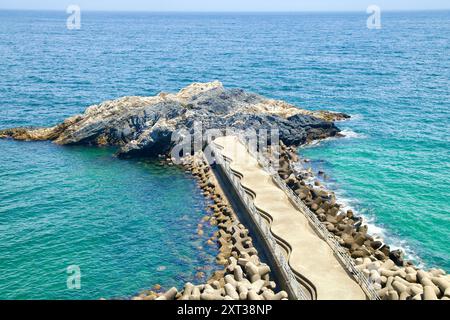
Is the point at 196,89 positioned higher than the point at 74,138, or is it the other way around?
the point at 196,89

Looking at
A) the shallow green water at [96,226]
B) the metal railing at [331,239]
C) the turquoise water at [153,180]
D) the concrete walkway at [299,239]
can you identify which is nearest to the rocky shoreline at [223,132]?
the metal railing at [331,239]

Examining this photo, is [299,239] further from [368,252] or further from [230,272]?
[230,272]

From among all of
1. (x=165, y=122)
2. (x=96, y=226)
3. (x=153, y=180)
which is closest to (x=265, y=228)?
(x=96, y=226)

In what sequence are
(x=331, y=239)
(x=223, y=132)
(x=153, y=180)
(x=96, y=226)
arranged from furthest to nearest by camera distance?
1. (x=223, y=132)
2. (x=153, y=180)
3. (x=96, y=226)
4. (x=331, y=239)

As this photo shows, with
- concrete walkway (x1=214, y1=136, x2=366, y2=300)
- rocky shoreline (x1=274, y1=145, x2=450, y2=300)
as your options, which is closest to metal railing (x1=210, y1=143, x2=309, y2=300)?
concrete walkway (x1=214, y1=136, x2=366, y2=300)

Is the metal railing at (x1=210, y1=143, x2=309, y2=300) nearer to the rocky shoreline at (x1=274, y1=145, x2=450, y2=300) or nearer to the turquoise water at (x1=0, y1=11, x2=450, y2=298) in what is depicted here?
the turquoise water at (x1=0, y1=11, x2=450, y2=298)

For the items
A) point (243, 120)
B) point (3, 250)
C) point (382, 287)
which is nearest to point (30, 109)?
point (243, 120)

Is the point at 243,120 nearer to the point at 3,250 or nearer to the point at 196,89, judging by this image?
the point at 196,89
